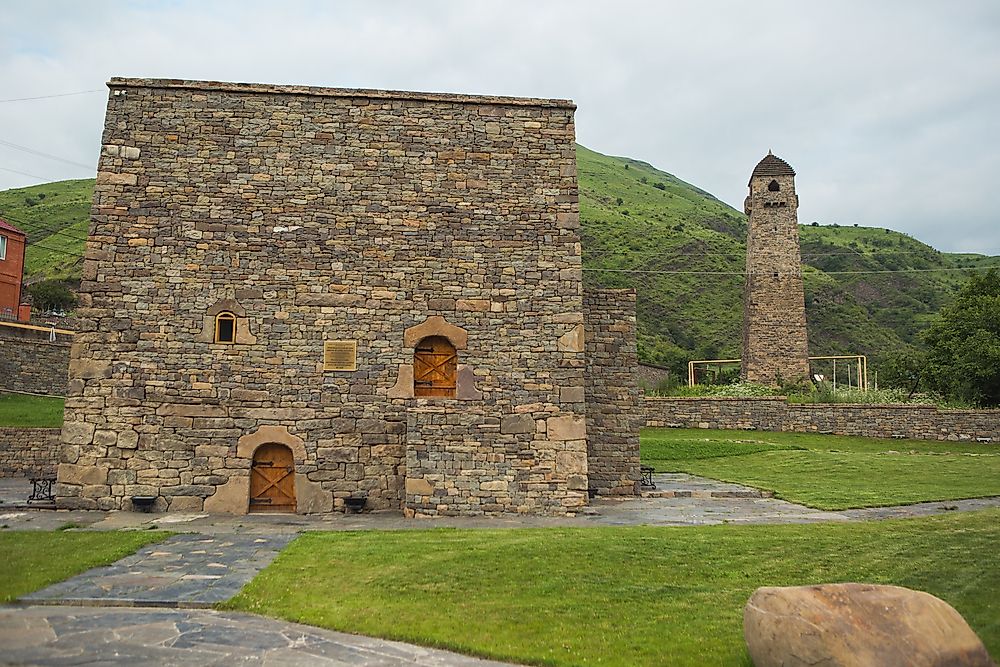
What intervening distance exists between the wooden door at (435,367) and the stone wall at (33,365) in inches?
748

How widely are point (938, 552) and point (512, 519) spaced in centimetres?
640

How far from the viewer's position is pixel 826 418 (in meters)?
25.2

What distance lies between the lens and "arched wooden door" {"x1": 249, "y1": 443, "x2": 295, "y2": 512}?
1325cm

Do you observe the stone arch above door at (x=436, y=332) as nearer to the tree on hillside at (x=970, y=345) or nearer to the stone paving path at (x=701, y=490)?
the stone paving path at (x=701, y=490)

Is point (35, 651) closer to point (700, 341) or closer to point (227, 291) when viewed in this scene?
point (227, 291)

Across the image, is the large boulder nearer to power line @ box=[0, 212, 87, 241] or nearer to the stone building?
the stone building

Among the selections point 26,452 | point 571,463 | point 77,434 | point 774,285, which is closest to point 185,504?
point 77,434

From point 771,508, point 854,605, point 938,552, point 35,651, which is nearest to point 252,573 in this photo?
point 35,651

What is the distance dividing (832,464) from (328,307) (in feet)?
42.1

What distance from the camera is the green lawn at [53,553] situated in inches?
301

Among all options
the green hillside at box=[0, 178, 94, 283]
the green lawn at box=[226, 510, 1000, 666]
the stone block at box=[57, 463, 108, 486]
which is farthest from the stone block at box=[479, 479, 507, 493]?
the green hillside at box=[0, 178, 94, 283]

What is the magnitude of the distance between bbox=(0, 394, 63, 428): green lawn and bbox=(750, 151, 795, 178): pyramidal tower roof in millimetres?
31085

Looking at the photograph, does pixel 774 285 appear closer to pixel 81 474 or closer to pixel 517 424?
pixel 517 424

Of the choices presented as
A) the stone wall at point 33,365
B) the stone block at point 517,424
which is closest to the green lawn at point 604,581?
the stone block at point 517,424
